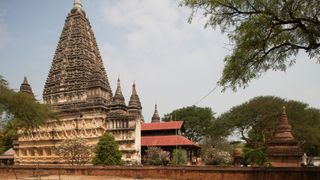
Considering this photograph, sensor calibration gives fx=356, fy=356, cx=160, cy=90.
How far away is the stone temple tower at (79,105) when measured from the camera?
5006cm

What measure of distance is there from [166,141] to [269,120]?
14.3m

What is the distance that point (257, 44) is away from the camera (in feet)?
42.2

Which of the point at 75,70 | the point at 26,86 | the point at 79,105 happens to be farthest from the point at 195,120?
the point at 26,86

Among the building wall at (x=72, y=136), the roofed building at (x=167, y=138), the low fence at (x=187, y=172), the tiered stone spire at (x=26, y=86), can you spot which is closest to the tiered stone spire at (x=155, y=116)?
the roofed building at (x=167, y=138)

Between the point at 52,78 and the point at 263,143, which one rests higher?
the point at 52,78

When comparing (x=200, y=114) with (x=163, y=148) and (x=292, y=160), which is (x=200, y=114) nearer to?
(x=163, y=148)

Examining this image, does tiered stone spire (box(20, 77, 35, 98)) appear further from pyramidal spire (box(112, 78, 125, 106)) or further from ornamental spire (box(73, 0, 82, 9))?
pyramidal spire (box(112, 78, 125, 106))

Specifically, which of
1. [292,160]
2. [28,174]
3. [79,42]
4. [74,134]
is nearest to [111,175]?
[28,174]

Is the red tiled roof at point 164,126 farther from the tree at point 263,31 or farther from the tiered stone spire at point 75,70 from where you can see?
the tree at point 263,31

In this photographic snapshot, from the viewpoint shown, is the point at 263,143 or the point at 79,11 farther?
the point at 79,11

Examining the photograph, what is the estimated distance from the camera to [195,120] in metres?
72.4

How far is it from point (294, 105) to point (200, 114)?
26.2 m

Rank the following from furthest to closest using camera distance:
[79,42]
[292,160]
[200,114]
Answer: [200,114]
[79,42]
[292,160]

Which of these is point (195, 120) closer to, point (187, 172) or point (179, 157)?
point (179, 157)
